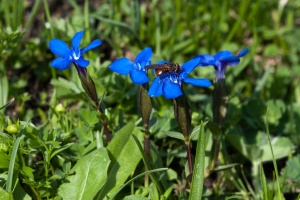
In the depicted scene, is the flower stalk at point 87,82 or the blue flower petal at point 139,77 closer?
the blue flower petal at point 139,77

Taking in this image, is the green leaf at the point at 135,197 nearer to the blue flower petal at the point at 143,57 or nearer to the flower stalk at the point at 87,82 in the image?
the flower stalk at the point at 87,82

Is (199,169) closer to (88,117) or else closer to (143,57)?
(143,57)

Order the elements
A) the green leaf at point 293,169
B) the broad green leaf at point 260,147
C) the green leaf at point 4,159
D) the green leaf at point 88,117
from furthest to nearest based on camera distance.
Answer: the broad green leaf at point 260,147
the green leaf at point 293,169
the green leaf at point 88,117
the green leaf at point 4,159

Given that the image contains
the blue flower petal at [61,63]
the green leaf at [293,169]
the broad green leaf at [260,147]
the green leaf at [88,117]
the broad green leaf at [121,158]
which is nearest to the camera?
the blue flower petal at [61,63]

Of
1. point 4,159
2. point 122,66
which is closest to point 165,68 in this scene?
point 122,66

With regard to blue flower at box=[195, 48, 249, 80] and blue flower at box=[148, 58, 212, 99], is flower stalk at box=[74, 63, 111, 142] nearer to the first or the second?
blue flower at box=[148, 58, 212, 99]

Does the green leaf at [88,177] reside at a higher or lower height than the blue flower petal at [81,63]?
lower

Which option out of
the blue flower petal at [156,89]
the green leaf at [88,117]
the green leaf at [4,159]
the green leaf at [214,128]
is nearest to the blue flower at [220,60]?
the green leaf at [214,128]

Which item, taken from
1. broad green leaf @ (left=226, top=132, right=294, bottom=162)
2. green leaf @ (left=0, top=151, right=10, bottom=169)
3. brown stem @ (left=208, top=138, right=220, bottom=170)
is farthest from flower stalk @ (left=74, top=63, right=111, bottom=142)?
broad green leaf @ (left=226, top=132, right=294, bottom=162)
